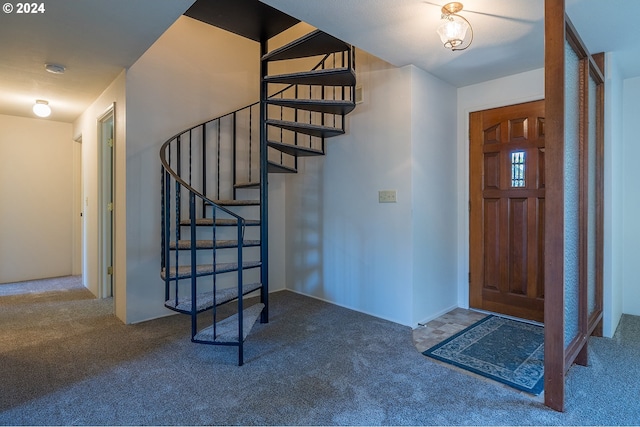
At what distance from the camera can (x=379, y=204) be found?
312cm

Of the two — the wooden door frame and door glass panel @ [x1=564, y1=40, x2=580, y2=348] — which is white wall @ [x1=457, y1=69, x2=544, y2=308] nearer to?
door glass panel @ [x1=564, y1=40, x2=580, y2=348]

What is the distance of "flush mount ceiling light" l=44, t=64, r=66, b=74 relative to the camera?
2781mm

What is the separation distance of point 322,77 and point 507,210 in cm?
209

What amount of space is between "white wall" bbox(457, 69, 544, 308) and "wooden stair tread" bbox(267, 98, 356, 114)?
128cm

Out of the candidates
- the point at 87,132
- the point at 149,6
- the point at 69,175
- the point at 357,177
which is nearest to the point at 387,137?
the point at 357,177

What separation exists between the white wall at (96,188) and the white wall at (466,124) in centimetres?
319

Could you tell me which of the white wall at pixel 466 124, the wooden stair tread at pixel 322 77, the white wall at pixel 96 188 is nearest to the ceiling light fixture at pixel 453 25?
the wooden stair tread at pixel 322 77

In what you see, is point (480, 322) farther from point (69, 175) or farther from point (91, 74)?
point (69, 175)

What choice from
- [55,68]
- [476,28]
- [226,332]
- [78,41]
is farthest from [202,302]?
[476,28]

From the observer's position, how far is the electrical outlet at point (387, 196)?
9.82 ft

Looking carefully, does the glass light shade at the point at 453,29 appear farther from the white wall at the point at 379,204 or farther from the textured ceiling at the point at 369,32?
the white wall at the point at 379,204

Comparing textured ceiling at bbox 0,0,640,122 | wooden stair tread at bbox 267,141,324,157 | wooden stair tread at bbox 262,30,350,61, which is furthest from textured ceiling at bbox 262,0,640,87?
wooden stair tread at bbox 267,141,324,157

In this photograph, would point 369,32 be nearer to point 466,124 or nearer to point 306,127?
point 306,127

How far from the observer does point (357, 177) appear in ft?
10.8
